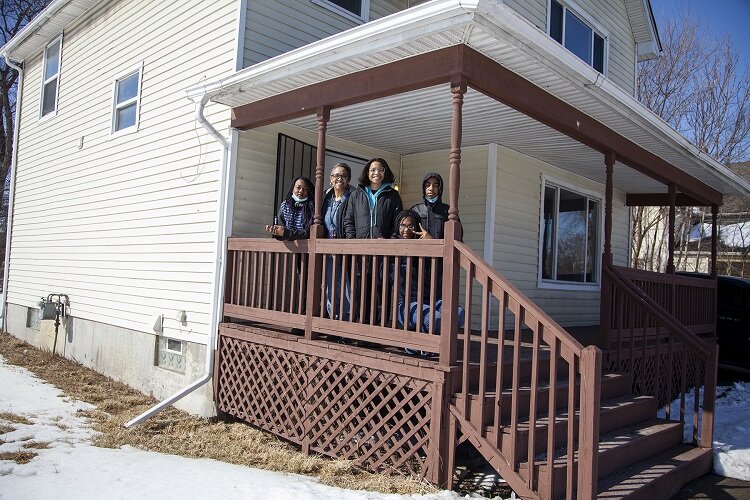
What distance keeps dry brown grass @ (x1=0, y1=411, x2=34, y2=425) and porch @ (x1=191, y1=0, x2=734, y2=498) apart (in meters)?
1.91

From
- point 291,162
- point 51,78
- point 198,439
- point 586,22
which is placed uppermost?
point 586,22

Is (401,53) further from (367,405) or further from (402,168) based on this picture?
(402,168)

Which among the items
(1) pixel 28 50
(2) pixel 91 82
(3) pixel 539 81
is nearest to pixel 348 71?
(3) pixel 539 81

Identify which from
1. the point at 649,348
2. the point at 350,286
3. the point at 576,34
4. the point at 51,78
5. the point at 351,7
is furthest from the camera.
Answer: the point at 51,78

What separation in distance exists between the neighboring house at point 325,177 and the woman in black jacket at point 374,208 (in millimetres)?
295

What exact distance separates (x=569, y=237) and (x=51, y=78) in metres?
9.93

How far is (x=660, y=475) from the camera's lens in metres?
4.68

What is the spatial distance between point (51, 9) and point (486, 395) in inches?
396

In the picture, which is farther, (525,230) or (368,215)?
(525,230)

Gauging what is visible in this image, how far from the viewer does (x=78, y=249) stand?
9.88 metres

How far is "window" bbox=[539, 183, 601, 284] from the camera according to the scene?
894 centimetres

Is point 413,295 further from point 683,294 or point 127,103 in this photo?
point 127,103

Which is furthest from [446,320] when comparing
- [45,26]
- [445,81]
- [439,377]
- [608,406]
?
[45,26]

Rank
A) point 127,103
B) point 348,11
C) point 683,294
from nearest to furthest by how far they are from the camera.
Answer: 1. point 348,11
2. point 683,294
3. point 127,103
